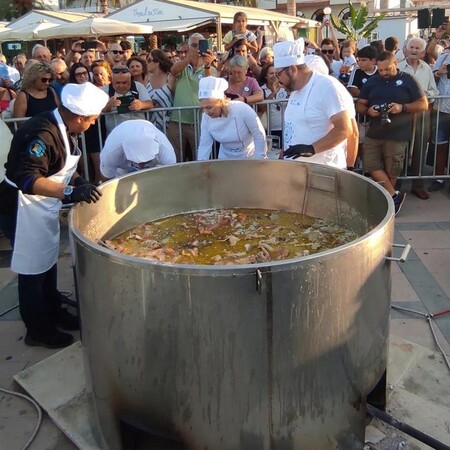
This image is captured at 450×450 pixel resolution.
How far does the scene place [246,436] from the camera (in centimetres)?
228

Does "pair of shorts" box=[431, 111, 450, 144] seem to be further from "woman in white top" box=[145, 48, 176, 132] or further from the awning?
the awning

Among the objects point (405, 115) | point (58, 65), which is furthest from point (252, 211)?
point (58, 65)

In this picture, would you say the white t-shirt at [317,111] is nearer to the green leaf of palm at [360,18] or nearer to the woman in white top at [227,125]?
the woman in white top at [227,125]

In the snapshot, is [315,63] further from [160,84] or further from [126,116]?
[160,84]

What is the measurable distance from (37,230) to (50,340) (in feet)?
2.63

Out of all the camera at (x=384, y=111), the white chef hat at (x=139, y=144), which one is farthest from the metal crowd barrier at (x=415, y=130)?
the white chef hat at (x=139, y=144)

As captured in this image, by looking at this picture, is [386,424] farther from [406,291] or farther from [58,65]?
[58,65]

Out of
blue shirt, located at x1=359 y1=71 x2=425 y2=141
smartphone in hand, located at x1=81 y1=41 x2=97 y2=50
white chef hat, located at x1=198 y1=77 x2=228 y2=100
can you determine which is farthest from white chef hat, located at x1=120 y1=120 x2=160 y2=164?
smartphone in hand, located at x1=81 y1=41 x2=97 y2=50

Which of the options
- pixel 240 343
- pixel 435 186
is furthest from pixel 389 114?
pixel 240 343

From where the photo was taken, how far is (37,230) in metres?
3.44

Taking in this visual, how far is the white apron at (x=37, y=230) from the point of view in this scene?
3357 millimetres

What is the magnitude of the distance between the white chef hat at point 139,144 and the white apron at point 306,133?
38.3 inches

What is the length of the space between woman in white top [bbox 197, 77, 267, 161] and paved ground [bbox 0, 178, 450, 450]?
1.61 m

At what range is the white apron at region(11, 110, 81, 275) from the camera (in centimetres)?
336
